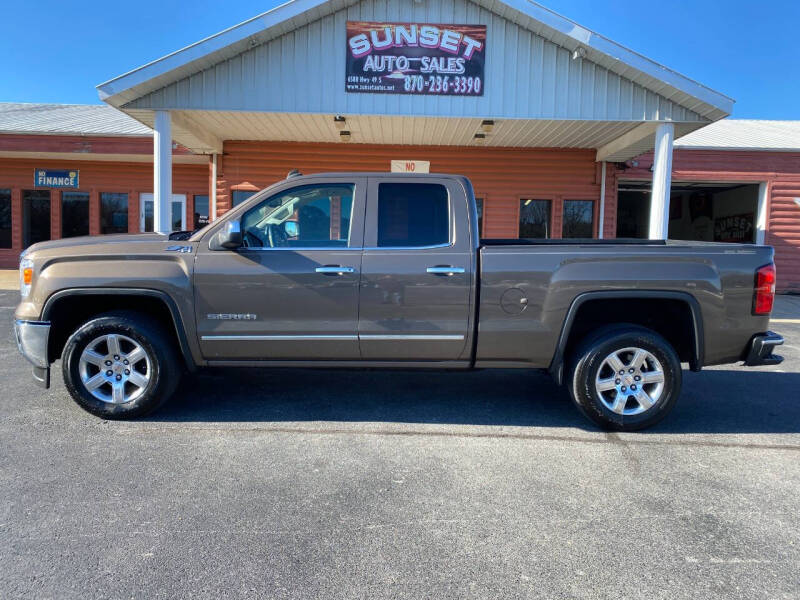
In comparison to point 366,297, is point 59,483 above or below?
below

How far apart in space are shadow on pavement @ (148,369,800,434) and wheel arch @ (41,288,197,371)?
2.15 feet

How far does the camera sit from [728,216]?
62.5 ft

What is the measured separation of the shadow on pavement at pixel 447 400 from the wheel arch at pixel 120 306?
654mm

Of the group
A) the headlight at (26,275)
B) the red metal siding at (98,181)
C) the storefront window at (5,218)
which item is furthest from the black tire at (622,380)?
the storefront window at (5,218)

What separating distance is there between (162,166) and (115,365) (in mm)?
6475

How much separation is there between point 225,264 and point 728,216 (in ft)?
62.6

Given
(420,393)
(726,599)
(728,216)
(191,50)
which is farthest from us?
(728,216)

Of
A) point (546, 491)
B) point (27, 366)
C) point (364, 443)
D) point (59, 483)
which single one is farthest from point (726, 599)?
point (27, 366)

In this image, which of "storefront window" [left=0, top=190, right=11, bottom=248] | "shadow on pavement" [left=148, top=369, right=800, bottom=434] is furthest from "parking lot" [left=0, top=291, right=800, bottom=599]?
"storefront window" [left=0, top=190, right=11, bottom=248]

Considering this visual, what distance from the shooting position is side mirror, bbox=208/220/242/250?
4.27 m

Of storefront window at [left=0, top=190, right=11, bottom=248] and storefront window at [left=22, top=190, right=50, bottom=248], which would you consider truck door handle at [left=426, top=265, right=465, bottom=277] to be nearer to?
storefront window at [left=22, top=190, right=50, bottom=248]

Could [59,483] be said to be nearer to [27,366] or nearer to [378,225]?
[378,225]

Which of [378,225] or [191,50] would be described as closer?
[378,225]

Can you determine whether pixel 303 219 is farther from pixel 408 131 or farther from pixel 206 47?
pixel 408 131
